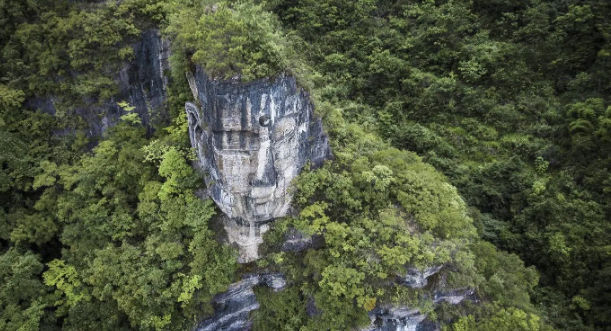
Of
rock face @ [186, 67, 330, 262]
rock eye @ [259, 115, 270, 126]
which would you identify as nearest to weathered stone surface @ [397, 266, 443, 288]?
rock face @ [186, 67, 330, 262]

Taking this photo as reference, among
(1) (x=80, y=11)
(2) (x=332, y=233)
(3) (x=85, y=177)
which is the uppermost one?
(1) (x=80, y=11)

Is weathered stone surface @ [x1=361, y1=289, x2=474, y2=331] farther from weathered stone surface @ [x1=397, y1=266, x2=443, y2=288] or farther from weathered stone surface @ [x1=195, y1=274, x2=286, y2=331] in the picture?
weathered stone surface @ [x1=195, y1=274, x2=286, y2=331]

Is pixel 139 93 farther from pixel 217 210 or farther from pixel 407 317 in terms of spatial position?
pixel 407 317

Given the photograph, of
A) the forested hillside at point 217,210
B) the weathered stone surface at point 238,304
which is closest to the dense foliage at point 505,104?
the forested hillside at point 217,210

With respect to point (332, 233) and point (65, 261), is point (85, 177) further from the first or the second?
point (332, 233)

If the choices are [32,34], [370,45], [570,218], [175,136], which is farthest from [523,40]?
[32,34]

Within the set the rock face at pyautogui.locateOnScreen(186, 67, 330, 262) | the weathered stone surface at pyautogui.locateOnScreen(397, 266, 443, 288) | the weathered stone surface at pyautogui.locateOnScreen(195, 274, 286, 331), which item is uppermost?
the rock face at pyautogui.locateOnScreen(186, 67, 330, 262)

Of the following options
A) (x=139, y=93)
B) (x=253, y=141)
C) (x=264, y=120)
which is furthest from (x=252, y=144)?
(x=139, y=93)
